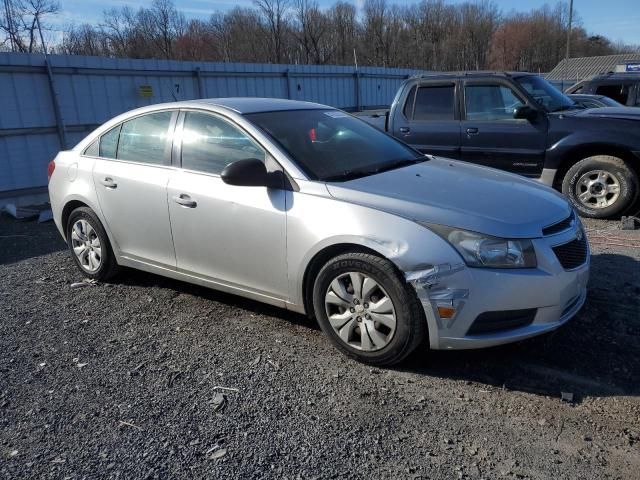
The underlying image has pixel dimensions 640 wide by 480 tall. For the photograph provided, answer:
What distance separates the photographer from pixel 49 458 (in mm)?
2609

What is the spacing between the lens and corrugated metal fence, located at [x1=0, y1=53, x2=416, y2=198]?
916 cm

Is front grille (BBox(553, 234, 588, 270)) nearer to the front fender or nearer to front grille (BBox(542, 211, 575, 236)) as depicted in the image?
front grille (BBox(542, 211, 575, 236))

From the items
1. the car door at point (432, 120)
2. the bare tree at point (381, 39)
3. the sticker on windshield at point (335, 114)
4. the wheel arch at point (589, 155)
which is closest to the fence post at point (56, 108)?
the car door at point (432, 120)

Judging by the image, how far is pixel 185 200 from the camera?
3963 millimetres

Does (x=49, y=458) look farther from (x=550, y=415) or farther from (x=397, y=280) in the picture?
(x=550, y=415)

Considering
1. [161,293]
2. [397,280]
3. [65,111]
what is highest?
[65,111]

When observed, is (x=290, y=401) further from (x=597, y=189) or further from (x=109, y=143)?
(x=597, y=189)

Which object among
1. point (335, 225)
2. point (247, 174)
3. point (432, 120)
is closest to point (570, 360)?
point (335, 225)

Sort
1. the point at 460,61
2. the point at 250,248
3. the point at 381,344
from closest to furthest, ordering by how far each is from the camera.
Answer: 1. the point at 381,344
2. the point at 250,248
3. the point at 460,61

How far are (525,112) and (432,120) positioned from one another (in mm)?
1312

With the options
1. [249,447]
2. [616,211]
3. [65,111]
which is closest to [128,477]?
[249,447]

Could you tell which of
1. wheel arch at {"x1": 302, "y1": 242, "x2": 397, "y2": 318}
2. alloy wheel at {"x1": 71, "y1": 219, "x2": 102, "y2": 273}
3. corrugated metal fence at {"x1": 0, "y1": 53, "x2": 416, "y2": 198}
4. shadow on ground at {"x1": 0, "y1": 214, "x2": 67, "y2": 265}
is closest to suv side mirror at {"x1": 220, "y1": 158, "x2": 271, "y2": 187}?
wheel arch at {"x1": 302, "y1": 242, "x2": 397, "y2": 318}

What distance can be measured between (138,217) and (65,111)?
6.84m

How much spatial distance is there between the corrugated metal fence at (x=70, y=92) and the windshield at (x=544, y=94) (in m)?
7.56
